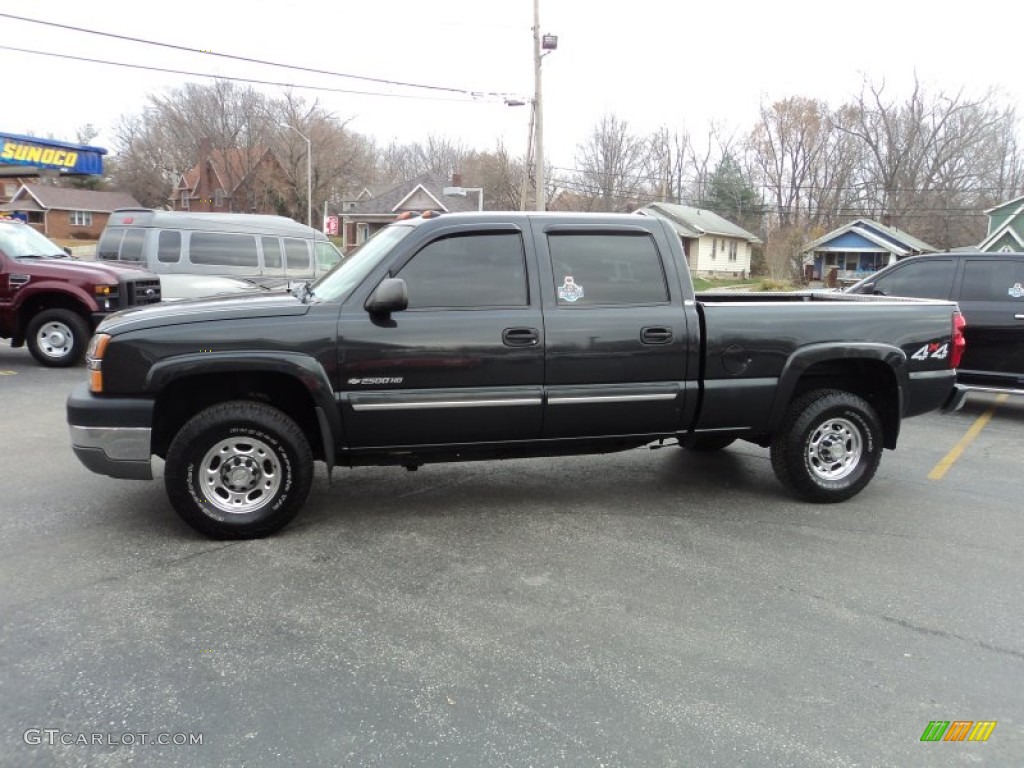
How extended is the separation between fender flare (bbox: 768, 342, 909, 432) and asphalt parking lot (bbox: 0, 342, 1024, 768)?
76 centimetres

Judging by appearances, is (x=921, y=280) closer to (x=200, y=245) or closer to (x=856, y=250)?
(x=200, y=245)

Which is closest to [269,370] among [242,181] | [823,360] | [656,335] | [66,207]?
[656,335]

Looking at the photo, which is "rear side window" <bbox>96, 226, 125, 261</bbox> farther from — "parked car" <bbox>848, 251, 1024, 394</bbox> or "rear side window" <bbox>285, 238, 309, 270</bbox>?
"parked car" <bbox>848, 251, 1024, 394</bbox>

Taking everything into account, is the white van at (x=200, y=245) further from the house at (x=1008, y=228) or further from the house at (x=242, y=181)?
the house at (x=242, y=181)

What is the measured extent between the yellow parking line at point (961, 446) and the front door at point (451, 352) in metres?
3.82

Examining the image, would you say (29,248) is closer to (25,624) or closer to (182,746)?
(25,624)

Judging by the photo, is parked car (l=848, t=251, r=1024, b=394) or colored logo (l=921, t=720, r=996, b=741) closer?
colored logo (l=921, t=720, r=996, b=741)

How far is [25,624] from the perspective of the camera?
345 cm

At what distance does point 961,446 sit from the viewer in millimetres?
7383

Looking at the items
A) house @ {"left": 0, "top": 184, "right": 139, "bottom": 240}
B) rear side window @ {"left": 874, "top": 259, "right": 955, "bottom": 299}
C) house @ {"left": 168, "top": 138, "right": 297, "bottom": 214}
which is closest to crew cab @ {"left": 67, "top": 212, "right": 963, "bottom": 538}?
rear side window @ {"left": 874, "top": 259, "right": 955, "bottom": 299}

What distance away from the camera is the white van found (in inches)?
477

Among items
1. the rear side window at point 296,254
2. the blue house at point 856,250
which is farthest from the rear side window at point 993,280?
the blue house at point 856,250

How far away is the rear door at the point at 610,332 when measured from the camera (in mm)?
4746

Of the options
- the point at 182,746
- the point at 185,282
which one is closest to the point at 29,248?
the point at 185,282
